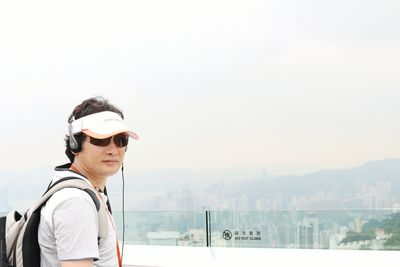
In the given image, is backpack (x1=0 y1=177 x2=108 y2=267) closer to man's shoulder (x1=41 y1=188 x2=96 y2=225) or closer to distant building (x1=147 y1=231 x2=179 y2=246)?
man's shoulder (x1=41 y1=188 x2=96 y2=225)

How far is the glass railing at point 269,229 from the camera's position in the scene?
3.12m

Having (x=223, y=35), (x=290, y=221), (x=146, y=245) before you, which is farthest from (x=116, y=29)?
(x=290, y=221)

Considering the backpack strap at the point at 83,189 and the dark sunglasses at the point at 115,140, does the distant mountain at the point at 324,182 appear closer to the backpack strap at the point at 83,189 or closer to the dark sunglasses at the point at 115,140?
the dark sunglasses at the point at 115,140

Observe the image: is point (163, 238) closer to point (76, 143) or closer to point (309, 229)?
point (309, 229)

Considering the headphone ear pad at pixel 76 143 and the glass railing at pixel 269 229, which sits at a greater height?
the headphone ear pad at pixel 76 143

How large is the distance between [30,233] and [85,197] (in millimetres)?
140

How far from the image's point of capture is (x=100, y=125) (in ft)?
3.60

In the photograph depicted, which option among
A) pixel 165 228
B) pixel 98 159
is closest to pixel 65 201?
pixel 98 159

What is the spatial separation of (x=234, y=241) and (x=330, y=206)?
0.75 meters

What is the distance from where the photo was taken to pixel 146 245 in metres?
3.58

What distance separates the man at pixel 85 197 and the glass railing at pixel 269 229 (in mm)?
2285

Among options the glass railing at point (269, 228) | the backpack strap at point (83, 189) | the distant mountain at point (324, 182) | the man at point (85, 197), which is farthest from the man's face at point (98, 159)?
the distant mountain at point (324, 182)

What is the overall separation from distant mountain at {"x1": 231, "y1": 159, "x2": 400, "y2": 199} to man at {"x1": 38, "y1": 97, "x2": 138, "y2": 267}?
2.58 m

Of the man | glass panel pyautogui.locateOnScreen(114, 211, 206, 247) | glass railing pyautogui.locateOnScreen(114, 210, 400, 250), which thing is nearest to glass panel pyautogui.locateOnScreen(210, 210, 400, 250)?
glass railing pyautogui.locateOnScreen(114, 210, 400, 250)
